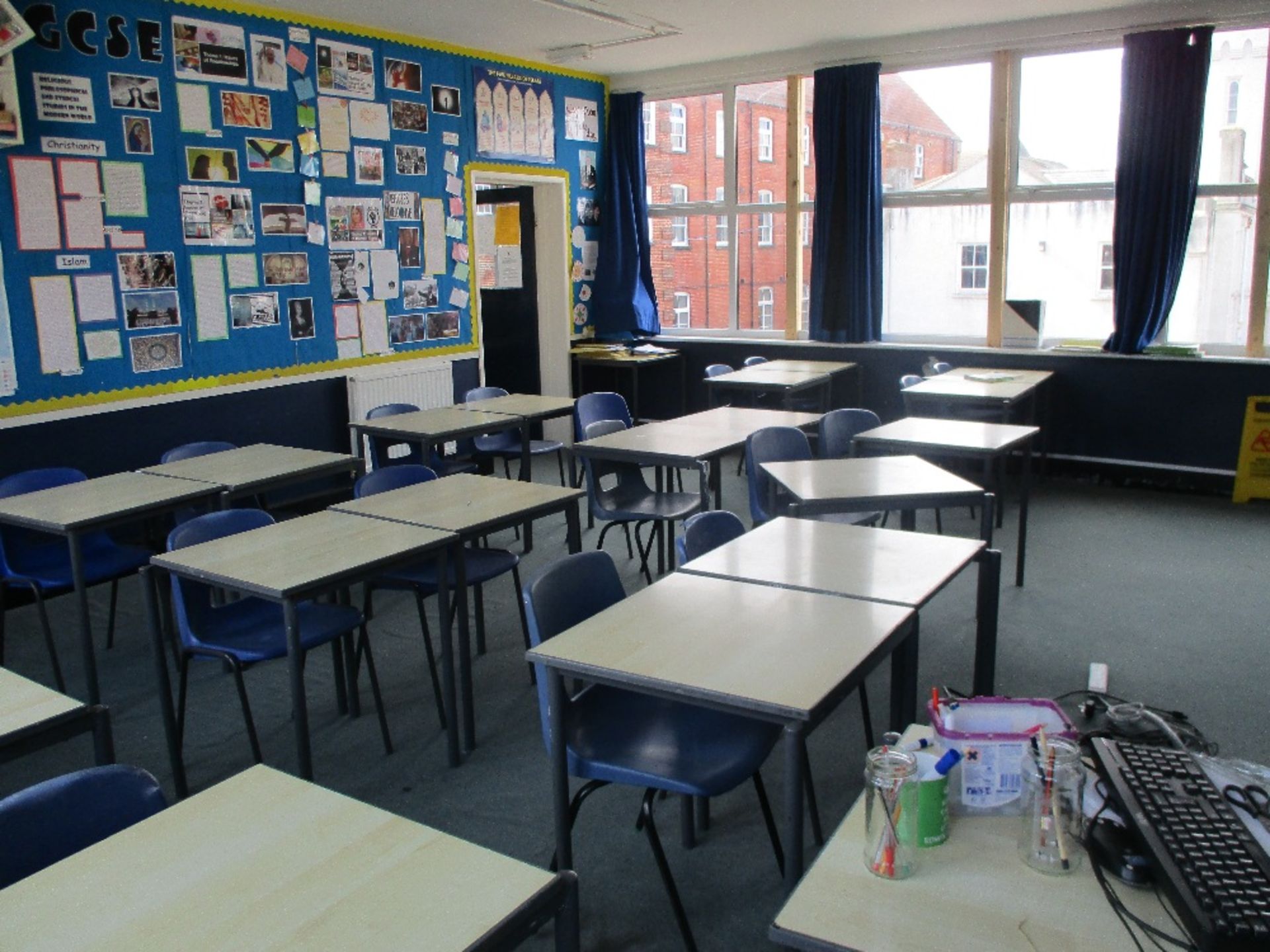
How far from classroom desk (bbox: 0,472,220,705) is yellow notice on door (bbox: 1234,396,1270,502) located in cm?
587

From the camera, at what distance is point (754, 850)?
2.69 m

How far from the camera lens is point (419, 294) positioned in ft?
23.2

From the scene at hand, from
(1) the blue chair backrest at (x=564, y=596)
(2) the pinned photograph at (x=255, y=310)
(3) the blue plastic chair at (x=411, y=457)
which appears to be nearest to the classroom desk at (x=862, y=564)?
(1) the blue chair backrest at (x=564, y=596)

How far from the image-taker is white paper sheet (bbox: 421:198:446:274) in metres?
7.05

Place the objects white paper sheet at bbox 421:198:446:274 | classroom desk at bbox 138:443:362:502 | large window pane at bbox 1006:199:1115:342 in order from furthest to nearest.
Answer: white paper sheet at bbox 421:198:446:274 < large window pane at bbox 1006:199:1115:342 < classroom desk at bbox 138:443:362:502

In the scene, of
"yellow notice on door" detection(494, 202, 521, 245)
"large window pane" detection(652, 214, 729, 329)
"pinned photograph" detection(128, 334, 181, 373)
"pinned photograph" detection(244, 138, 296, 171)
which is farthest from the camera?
"large window pane" detection(652, 214, 729, 329)

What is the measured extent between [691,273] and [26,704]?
288 inches

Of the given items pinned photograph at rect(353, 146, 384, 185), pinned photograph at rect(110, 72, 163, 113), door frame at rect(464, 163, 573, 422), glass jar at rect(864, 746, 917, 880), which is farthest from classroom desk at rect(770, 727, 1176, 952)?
door frame at rect(464, 163, 573, 422)

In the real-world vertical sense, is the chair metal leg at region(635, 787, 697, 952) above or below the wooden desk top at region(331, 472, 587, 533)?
below

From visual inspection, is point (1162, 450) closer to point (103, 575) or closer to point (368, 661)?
point (368, 661)

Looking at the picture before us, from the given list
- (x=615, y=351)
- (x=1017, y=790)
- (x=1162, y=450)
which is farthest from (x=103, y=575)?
(x=1162, y=450)

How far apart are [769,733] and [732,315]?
6.62 metres

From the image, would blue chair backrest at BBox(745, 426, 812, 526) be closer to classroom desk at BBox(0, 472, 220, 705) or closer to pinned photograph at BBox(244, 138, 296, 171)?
classroom desk at BBox(0, 472, 220, 705)

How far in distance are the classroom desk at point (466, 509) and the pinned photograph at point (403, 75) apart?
151 inches
